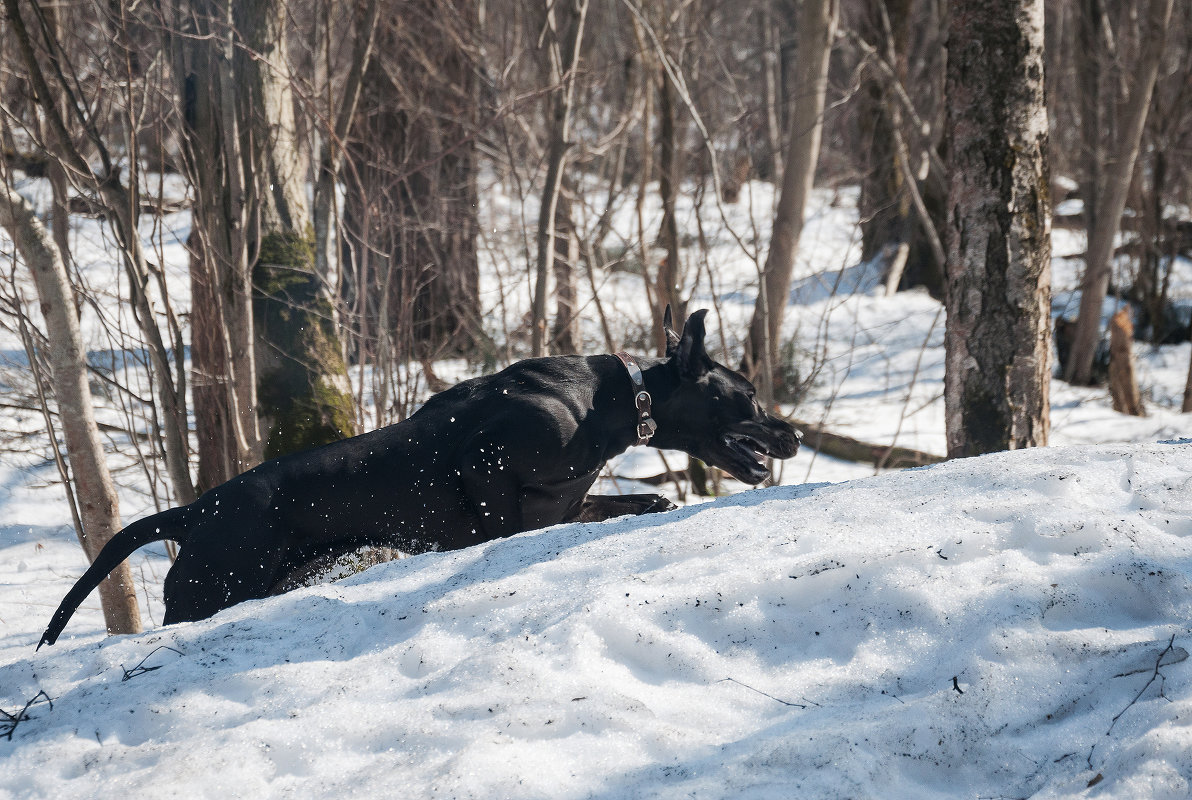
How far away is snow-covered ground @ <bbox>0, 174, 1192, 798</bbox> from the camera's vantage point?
1946 mm

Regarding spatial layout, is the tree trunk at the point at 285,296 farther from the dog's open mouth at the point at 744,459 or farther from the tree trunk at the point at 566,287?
the tree trunk at the point at 566,287

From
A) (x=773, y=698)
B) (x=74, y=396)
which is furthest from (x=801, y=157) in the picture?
(x=773, y=698)

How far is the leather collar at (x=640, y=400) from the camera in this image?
14.6 feet

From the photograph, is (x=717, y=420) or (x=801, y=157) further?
(x=801, y=157)

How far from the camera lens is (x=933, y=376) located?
11586 mm

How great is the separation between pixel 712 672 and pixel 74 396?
125 inches

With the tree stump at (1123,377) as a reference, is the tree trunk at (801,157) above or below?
above

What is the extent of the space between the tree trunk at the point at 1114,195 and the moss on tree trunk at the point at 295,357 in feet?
26.6

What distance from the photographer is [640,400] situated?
14.5ft

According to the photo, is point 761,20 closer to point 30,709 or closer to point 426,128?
point 426,128

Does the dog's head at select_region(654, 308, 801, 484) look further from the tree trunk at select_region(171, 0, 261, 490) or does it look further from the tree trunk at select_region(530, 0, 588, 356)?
the tree trunk at select_region(171, 0, 261, 490)

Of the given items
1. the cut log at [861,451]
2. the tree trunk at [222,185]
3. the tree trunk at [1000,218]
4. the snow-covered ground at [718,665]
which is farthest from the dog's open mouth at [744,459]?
the cut log at [861,451]

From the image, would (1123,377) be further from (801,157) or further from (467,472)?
(467,472)

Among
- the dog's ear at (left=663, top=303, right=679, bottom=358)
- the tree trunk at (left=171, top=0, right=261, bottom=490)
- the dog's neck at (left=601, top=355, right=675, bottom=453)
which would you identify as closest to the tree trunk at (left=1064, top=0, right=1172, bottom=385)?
the dog's ear at (left=663, top=303, right=679, bottom=358)
